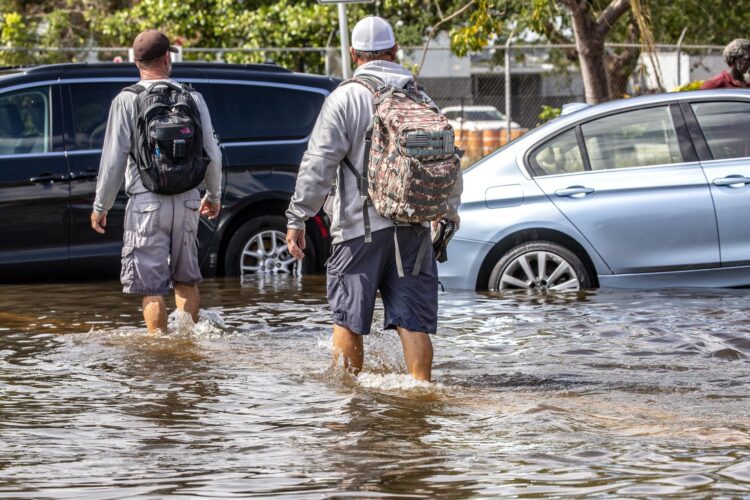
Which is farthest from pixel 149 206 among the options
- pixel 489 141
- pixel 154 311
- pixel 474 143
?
pixel 489 141

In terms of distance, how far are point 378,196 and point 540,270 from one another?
147 inches

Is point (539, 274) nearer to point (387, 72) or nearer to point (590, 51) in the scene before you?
point (387, 72)

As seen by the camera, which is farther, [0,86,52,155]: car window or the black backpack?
[0,86,52,155]: car window

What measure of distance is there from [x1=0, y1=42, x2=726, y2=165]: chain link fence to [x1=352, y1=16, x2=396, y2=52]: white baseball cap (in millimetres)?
7092

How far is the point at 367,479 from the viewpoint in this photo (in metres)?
4.78

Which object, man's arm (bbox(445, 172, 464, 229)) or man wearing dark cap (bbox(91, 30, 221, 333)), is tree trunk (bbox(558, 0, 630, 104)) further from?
man's arm (bbox(445, 172, 464, 229))

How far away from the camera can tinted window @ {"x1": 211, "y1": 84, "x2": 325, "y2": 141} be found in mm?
11125

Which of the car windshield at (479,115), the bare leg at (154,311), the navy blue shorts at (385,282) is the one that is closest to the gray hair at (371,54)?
the navy blue shorts at (385,282)

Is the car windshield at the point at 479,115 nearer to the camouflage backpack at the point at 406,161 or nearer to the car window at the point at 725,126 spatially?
the car window at the point at 725,126

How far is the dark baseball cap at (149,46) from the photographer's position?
7715mm

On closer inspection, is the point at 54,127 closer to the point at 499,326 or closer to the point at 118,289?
the point at 118,289

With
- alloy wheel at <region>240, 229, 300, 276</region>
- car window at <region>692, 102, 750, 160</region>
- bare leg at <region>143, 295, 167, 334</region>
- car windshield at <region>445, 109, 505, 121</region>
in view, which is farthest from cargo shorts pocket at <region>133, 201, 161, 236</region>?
car windshield at <region>445, 109, 505, 121</region>

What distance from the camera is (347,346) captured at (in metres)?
6.35

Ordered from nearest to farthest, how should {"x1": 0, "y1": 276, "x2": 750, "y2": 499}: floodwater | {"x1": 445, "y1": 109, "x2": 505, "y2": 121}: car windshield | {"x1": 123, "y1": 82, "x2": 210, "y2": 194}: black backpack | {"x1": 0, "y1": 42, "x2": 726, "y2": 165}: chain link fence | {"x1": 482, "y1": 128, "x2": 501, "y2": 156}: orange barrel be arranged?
{"x1": 0, "y1": 276, "x2": 750, "y2": 499}: floodwater
{"x1": 123, "y1": 82, "x2": 210, "y2": 194}: black backpack
{"x1": 0, "y1": 42, "x2": 726, "y2": 165}: chain link fence
{"x1": 482, "y1": 128, "x2": 501, "y2": 156}: orange barrel
{"x1": 445, "y1": 109, "x2": 505, "y2": 121}: car windshield
